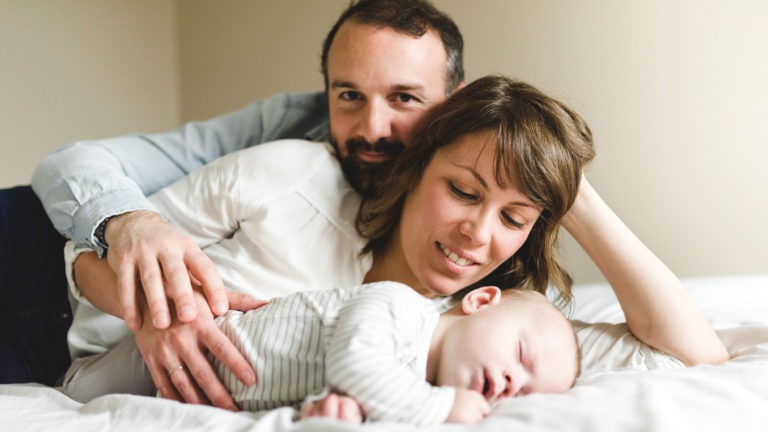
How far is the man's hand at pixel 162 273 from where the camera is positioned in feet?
3.05

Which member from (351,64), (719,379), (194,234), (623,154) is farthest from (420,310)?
(623,154)

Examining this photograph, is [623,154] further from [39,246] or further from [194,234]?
[39,246]

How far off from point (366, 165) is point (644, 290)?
0.67 meters

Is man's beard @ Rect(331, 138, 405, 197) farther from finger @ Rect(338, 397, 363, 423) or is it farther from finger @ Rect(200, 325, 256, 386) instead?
finger @ Rect(338, 397, 363, 423)

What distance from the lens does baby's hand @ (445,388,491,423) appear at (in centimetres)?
79

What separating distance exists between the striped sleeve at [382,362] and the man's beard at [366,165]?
0.53 m

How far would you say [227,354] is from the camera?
2.94 ft

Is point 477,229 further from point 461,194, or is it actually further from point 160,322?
point 160,322

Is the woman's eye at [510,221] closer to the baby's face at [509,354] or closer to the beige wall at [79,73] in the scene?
the baby's face at [509,354]

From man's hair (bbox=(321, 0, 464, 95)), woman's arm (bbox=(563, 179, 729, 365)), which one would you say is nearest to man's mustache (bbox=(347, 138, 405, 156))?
man's hair (bbox=(321, 0, 464, 95))

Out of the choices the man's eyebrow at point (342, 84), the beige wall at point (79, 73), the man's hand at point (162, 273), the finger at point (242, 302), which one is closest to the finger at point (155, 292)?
the man's hand at point (162, 273)

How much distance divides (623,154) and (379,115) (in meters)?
0.98

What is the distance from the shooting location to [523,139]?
113cm

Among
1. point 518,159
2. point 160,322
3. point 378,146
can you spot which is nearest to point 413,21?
point 378,146
